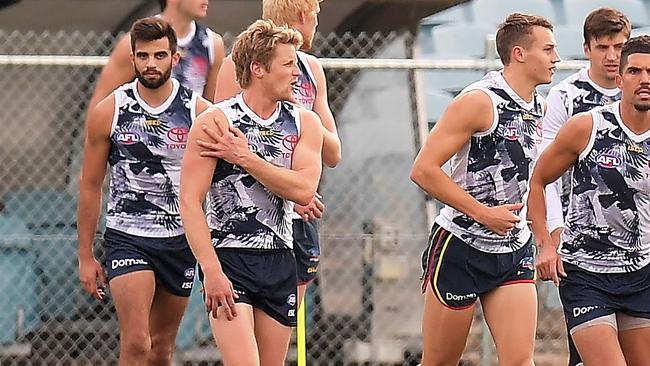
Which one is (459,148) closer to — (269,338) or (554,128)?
(554,128)

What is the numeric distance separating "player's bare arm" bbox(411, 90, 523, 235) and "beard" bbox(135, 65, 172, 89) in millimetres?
1267

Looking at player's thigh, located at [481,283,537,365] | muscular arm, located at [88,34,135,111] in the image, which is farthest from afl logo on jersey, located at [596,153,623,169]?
muscular arm, located at [88,34,135,111]

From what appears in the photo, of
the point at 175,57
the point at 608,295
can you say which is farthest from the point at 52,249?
the point at 608,295

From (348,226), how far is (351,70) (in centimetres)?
104

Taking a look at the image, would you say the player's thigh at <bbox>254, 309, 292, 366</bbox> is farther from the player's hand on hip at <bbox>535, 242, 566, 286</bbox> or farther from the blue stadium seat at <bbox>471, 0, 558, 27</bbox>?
the blue stadium seat at <bbox>471, 0, 558, 27</bbox>

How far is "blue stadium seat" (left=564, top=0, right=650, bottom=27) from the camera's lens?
10.0 meters

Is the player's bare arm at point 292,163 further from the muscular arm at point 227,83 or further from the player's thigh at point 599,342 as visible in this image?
the player's thigh at point 599,342

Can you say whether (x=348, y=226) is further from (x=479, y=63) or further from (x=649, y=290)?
(x=649, y=290)

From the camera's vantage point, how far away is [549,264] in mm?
6270

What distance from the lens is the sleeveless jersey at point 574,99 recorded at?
7.01 meters

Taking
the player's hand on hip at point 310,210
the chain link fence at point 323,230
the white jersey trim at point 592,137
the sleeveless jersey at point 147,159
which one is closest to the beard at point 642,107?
the white jersey trim at point 592,137

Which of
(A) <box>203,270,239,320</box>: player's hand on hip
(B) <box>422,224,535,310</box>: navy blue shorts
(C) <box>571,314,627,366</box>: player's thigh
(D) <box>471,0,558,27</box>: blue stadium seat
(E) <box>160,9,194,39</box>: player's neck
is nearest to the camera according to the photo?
(A) <box>203,270,239,320</box>: player's hand on hip

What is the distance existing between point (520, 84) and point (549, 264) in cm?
79

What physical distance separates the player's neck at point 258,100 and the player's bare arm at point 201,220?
188mm
